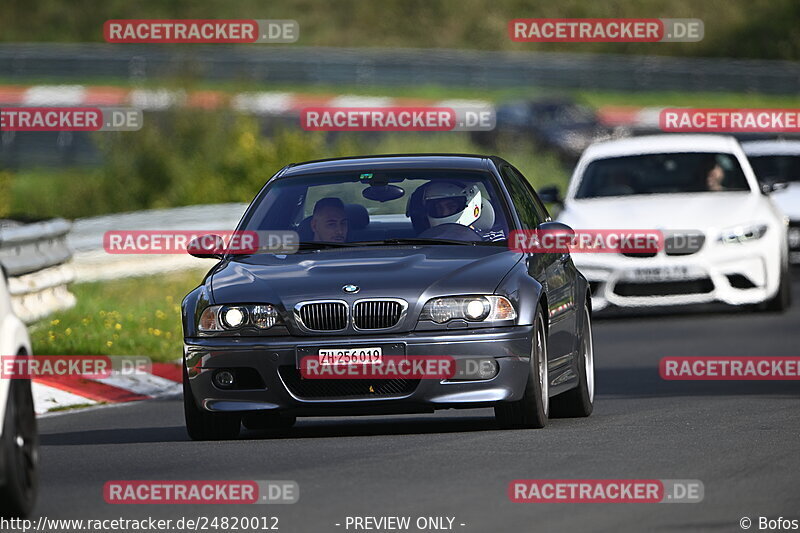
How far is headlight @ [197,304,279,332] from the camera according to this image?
10234 millimetres

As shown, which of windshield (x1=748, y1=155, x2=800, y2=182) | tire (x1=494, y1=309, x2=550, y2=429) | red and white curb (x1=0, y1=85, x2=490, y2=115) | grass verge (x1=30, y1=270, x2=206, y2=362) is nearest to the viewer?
tire (x1=494, y1=309, x2=550, y2=429)

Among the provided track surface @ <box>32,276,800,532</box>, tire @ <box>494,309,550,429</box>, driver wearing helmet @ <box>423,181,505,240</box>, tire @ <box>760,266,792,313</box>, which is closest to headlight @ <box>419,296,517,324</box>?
tire @ <box>494,309,550,429</box>

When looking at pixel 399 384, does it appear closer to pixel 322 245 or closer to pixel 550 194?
pixel 322 245

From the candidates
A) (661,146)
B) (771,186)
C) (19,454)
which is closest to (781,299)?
(771,186)

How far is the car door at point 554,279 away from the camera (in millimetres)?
10938

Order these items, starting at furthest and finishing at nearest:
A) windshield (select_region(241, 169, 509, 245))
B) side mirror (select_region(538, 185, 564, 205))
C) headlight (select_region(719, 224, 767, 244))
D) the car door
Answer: side mirror (select_region(538, 185, 564, 205))
headlight (select_region(719, 224, 767, 244))
windshield (select_region(241, 169, 509, 245))
the car door

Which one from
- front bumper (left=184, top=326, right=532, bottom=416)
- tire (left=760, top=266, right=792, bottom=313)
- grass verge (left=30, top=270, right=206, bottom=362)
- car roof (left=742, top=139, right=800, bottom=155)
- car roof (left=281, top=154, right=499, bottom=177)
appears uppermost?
car roof (left=281, top=154, right=499, bottom=177)

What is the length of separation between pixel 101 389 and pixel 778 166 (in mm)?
13490

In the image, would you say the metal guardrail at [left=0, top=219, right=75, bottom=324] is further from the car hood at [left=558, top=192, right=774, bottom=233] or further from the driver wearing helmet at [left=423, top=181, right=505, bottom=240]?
the driver wearing helmet at [left=423, top=181, right=505, bottom=240]

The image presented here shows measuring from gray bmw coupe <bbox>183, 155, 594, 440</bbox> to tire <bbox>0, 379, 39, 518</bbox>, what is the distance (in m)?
2.32

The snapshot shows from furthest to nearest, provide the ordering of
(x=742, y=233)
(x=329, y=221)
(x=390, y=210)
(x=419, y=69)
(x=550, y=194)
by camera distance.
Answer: (x=419, y=69) → (x=550, y=194) → (x=742, y=233) → (x=390, y=210) → (x=329, y=221)

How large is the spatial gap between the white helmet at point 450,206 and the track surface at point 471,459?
1.15m

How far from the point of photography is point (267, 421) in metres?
11.5

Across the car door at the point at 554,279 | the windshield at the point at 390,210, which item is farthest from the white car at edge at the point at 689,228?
the windshield at the point at 390,210
